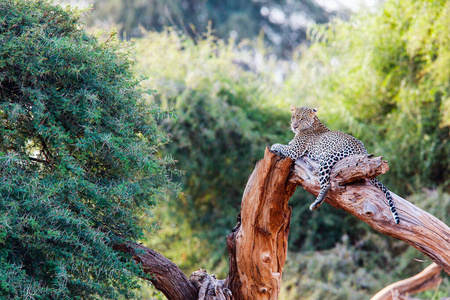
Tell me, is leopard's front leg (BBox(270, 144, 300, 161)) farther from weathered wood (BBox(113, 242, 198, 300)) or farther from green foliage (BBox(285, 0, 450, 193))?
green foliage (BBox(285, 0, 450, 193))

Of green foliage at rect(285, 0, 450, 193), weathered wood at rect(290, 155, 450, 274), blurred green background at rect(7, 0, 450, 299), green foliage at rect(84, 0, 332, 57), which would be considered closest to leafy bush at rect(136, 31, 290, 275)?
blurred green background at rect(7, 0, 450, 299)

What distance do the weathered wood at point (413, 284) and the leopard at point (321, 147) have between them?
1.90m

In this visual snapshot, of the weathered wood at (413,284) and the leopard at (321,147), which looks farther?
the weathered wood at (413,284)

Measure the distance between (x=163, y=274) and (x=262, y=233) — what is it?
88 cm

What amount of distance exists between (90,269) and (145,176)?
0.91 m

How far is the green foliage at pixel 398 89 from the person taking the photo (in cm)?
760

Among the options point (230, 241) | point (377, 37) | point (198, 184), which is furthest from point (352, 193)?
point (377, 37)

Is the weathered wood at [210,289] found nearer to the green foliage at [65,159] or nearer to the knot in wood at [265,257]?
the knot in wood at [265,257]

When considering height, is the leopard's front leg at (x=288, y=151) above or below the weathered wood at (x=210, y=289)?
above

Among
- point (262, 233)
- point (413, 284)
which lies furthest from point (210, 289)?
point (413, 284)

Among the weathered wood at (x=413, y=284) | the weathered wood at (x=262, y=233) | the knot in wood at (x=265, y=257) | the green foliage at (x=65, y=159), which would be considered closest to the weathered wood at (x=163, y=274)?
the green foliage at (x=65, y=159)

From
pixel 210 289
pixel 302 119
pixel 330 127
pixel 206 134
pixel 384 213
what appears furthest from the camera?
pixel 330 127

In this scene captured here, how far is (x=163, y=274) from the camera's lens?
150 inches

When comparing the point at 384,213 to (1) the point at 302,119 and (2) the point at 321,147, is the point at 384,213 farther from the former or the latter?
(1) the point at 302,119
